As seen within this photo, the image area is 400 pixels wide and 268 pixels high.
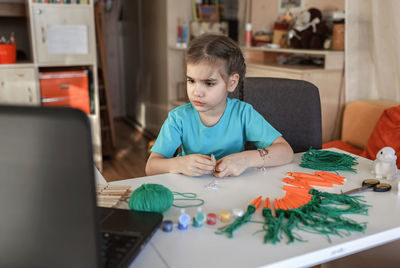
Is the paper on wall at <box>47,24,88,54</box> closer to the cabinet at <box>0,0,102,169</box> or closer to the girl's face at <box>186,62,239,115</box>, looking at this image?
the cabinet at <box>0,0,102,169</box>

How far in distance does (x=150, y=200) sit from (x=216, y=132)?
1.71ft

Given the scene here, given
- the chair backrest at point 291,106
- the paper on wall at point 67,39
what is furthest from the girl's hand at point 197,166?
the paper on wall at point 67,39

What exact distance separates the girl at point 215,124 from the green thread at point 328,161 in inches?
2.4

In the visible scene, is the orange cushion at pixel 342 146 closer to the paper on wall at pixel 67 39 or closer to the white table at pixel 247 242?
the white table at pixel 247 242

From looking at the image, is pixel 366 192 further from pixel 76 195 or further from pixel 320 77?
pixel 320 77

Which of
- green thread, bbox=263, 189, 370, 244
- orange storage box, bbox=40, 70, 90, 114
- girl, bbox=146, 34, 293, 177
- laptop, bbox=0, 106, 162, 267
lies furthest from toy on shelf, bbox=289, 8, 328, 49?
laptop, bbox=0, 106, 162, 267

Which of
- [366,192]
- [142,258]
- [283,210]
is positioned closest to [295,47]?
[366,192]

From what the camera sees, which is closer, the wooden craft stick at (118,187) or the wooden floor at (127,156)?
the wooden craft stick at (118,187)

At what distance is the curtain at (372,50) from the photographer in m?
2.32

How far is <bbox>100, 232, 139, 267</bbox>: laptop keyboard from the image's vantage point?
0.61 meters

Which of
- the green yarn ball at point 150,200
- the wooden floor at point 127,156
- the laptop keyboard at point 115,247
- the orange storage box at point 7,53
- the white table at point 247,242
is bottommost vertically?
the wooden floor at point 127,156

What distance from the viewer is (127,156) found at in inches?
145

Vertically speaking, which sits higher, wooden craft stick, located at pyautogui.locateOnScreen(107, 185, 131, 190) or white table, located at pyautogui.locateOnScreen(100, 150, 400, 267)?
wooden craft stick, located at pyautogui.locateOnScreen(107, 185, 131, 190)

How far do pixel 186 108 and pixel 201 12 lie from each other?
8.38 feet
